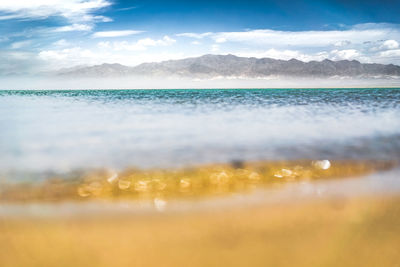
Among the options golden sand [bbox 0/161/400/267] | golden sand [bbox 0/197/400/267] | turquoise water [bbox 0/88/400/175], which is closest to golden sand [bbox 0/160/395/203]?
golden sand [bbox 0/161/400/267]

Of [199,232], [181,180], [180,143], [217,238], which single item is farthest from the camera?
[180,143]

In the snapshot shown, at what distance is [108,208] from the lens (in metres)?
3.36

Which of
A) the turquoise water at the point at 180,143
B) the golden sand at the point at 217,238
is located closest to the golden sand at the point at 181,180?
the turquoise water at the point at 180,143

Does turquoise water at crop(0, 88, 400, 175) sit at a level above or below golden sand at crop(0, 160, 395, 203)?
above

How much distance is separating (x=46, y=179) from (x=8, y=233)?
69.6 inches

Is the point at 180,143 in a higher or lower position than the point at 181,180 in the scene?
higher

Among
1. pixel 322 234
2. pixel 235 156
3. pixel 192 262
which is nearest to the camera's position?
pixel 192 262

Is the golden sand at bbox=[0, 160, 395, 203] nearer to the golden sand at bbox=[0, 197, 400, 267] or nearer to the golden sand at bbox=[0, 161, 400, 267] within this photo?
the golden sand at bbox=[0, 161, 400, 267]

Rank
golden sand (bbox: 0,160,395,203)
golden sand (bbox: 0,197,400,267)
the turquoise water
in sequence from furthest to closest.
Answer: the turquoise water, golden sand (bbox: 0,160,395,203), golden sand (bbox: 0,197,400,267)

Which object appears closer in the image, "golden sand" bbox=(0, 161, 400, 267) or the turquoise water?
"golden sand" bbox=(0, 161, 400, 267)

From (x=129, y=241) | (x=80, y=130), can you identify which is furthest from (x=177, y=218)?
(x=80, y=130)

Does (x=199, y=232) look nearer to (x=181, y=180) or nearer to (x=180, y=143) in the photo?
(x=181, y=180)

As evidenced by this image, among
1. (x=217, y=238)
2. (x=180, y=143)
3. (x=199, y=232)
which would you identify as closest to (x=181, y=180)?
(x=199, y=232)

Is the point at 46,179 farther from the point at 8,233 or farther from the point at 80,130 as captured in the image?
the point at 80,130
